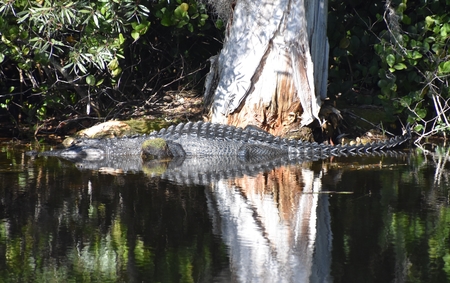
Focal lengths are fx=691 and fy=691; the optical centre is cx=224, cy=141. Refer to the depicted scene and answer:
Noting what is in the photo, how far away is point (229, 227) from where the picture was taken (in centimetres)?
448

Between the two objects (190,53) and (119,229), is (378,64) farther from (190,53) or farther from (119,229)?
(119,229)

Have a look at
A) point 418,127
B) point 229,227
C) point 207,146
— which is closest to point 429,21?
point 418,127

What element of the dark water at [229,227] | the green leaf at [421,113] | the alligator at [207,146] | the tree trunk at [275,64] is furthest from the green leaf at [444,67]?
the dark water at [229,227]

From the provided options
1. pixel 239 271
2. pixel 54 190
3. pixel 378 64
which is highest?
pixel 378 64

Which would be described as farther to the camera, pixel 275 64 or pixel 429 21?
pixel 275 64

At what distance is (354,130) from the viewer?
363 inches

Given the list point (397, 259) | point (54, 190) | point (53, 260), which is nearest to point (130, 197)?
point (54, 190)

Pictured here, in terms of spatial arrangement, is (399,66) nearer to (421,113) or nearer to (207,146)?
(421,113)

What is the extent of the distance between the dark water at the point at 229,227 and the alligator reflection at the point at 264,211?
0.04 feet

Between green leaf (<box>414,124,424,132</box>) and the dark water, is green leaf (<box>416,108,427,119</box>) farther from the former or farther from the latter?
the dark water

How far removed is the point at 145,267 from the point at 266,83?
5.21 metres

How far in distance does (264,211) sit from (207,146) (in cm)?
348

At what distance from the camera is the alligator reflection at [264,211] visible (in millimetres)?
3707

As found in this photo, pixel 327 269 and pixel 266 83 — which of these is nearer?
pixel 327 269
